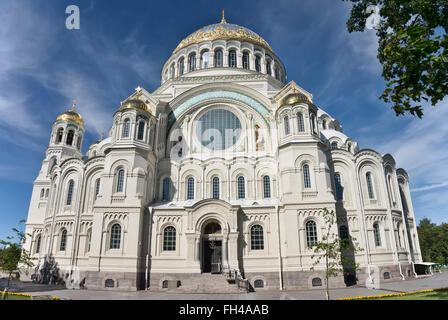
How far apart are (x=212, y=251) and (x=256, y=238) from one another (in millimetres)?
3492

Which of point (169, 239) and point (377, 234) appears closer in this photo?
point (169, 239)

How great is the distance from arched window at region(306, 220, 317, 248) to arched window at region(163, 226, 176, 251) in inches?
390

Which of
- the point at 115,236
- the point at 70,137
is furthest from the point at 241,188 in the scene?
the point at 70,137

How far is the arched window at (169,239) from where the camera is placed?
72.5 ft

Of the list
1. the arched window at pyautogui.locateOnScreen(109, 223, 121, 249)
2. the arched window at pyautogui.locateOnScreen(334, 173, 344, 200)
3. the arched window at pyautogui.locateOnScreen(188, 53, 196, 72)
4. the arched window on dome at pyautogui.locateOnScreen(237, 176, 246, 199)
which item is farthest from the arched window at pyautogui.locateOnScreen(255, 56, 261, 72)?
the arched window at pyautogui.locateOnScreen(109, 223, 121, 249)

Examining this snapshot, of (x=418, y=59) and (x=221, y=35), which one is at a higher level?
(x=221, y=35)

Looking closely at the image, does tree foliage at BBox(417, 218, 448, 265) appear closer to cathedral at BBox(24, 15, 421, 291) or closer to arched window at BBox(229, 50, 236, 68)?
cathedral at BBox(24, 15, 421, 291)

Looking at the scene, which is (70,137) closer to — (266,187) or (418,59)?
(266,187)

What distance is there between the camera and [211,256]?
2206cm

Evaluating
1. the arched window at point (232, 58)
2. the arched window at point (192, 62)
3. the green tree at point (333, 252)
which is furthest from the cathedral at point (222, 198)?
the arched window at point (192, 62)

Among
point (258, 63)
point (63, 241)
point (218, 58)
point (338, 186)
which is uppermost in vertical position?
point (218, 58)
